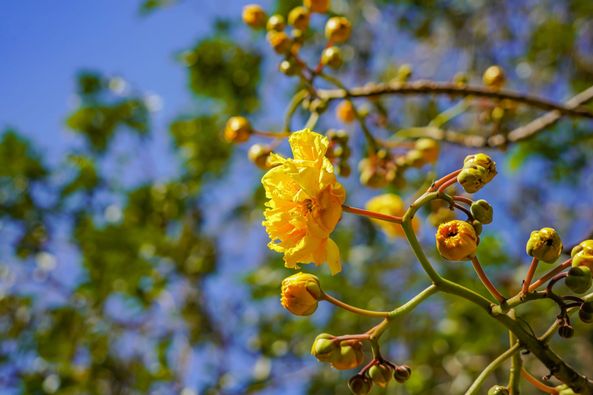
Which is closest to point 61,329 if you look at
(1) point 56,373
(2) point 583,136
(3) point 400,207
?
(1) point 56,373

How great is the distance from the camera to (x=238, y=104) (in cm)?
511

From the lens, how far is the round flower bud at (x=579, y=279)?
41.5 inches

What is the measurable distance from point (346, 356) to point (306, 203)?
31cm

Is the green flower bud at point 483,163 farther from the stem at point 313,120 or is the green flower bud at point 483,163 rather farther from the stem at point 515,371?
the stem at point 313,120

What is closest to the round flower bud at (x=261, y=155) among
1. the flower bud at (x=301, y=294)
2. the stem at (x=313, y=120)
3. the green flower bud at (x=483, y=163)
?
the stem at (x=313, y=120)

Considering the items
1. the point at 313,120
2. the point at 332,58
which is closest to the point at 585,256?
the point at 313,120

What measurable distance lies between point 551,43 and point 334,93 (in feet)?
13.0

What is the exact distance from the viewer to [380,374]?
A: 113cm

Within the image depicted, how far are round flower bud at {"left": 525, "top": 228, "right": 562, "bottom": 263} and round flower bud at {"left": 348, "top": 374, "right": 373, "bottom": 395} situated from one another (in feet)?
1.28

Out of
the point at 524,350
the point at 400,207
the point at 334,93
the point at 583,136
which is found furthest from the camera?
the point at 583,136

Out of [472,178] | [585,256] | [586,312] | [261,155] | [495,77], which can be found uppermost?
[495,77]

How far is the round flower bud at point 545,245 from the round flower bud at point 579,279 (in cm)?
5

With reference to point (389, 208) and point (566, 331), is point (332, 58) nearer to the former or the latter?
point (389, 208)

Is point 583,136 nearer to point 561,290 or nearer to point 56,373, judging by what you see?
point 561,290
